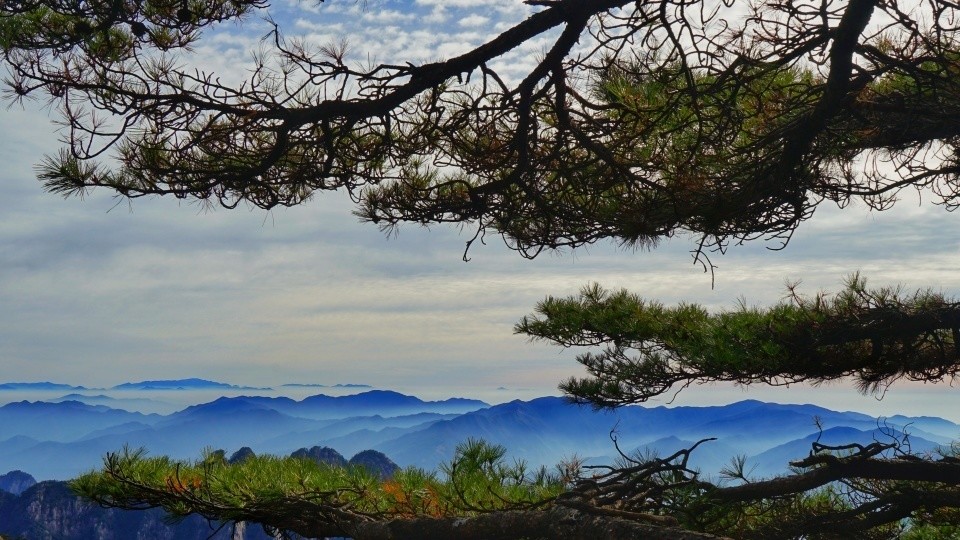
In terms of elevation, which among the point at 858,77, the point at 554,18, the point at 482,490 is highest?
the point at 554,18

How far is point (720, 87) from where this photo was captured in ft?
8.17

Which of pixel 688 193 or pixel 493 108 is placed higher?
pixel 493 108

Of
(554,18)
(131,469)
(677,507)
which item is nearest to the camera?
(554,18)

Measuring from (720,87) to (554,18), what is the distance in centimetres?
61

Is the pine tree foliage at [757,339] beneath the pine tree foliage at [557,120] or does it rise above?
beneath

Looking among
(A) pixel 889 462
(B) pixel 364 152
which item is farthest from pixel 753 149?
(B) pixel 364 152

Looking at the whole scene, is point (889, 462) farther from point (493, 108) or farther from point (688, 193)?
point (493, 108)

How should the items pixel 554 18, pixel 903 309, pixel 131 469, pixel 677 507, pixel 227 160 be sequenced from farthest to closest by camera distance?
pixel 903 309 → pixel 131 469 → pixel 227 160 → pixel 677 507 → pixel 554 18

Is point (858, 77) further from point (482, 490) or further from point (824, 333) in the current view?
point (482, 490)

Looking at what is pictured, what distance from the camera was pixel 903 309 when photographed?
3.62 metres

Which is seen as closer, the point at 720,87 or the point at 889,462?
the point at 720,87

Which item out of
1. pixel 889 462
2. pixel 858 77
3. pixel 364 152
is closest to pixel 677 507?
pixel 889 462

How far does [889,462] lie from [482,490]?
190 centimetres

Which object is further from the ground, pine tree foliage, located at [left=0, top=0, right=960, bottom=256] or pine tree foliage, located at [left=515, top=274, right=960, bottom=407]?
pine tree foliage, located at [left=0, top=0, right=960, bottom=256]
